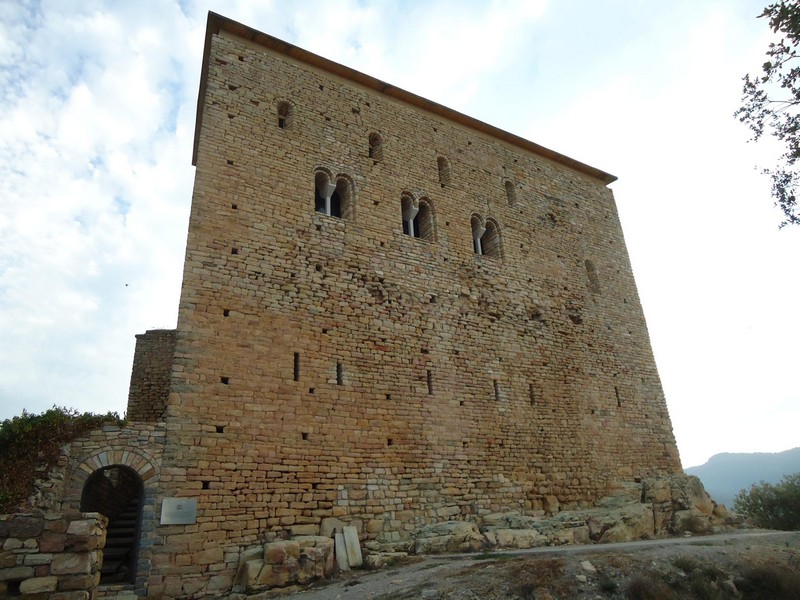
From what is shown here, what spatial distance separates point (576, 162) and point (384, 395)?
11942 mm

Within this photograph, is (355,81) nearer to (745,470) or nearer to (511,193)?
(511,193)

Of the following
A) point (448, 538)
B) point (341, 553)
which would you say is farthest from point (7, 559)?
point (448, 538)

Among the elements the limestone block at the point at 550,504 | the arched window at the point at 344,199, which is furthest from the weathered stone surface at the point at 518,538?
the arched window at the point at 344,199

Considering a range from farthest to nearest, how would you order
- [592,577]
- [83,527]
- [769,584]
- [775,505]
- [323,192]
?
[775,505]
[323,192]
[769,584]
[592,577]
[83,527]

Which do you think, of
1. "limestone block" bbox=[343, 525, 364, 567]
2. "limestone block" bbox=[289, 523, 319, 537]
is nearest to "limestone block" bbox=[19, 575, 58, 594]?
"limestone block" bbox=[289, 523, 319, 537]

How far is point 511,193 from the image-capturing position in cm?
1555

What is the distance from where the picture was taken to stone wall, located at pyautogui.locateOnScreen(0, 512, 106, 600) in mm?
4777

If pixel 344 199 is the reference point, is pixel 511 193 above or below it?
above

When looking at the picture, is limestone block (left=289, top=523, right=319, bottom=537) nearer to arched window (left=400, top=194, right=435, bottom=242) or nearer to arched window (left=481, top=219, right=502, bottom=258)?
arched window (left=400, top=194, right=435, bottom=242)

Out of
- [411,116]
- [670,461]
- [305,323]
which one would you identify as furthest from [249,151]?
[670,461]

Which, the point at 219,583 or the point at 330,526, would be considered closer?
the point at 219,583

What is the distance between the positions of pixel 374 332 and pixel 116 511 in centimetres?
655

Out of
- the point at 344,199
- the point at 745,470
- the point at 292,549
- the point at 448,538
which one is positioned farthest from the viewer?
the point at 745,470

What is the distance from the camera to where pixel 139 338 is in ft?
41.5
